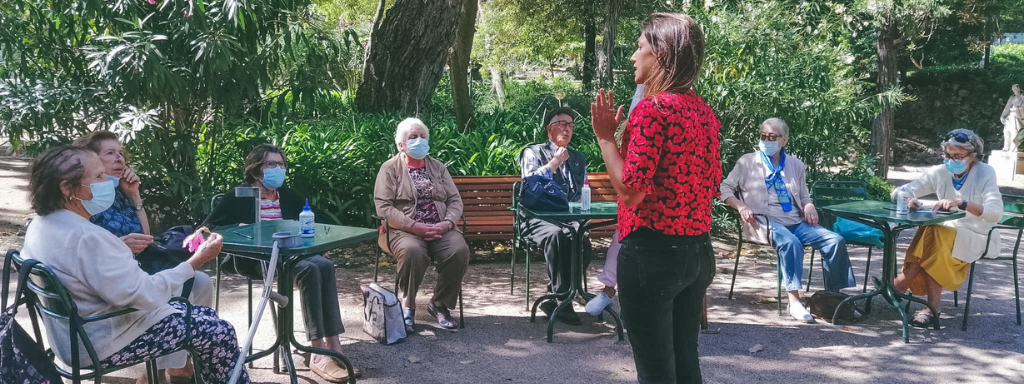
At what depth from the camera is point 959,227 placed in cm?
575

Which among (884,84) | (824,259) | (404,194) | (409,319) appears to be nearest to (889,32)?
(884,84)

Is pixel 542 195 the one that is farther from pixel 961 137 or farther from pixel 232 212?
pixel 961 137

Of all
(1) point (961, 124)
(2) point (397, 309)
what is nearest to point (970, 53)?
(1) point (961, 124)

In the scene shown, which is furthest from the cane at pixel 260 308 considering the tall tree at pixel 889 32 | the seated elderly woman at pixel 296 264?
the tall tree at pixel 889 32

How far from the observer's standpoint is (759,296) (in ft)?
21.3

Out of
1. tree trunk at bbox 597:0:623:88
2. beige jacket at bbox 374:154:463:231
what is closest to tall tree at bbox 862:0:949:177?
tree trunk at bbox 597:0:623:88

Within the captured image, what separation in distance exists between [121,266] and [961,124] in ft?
76.8

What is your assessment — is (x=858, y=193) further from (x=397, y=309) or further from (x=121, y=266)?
(x=121, y=266)

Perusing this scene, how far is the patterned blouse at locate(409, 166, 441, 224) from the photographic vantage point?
577 centimetres

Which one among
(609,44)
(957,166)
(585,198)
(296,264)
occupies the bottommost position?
(296,264)

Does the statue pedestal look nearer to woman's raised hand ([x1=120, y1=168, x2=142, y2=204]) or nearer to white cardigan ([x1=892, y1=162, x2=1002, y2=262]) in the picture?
white cardigan ([x1=892, y1=162, x2=1002, y2=262])

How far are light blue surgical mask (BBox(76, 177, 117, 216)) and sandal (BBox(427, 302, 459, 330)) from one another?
257 centimetres

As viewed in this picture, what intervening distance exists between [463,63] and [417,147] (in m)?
7.07

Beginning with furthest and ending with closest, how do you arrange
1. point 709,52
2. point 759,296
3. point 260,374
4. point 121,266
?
point 709,52
point 759,296
point 260,374
point 121,266
